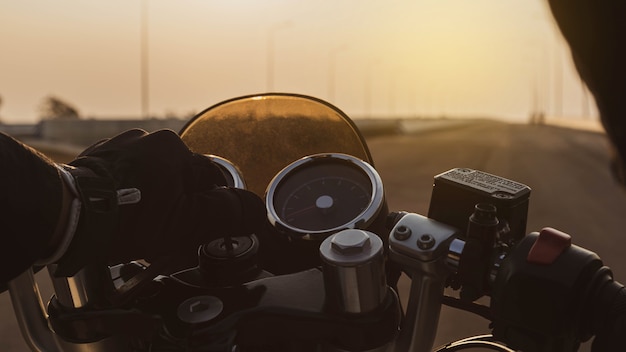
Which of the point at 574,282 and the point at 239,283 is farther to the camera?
the point at 239,283

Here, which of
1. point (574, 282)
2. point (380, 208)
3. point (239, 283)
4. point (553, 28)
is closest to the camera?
point (553, 28)

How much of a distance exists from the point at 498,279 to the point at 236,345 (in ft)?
1.70

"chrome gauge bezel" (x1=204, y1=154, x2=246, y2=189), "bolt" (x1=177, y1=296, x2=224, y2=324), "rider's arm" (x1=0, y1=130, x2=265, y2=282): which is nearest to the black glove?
"rider's arm" (x1=0, y1=130, x2=265, y2=282)

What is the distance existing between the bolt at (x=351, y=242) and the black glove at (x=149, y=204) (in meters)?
0.23

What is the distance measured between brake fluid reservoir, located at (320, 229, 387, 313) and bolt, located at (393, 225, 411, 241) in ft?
0.22

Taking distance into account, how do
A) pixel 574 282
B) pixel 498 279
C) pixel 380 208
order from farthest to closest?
1. pixel 380 208
2. pixel 498 279
3. pixel 574 282

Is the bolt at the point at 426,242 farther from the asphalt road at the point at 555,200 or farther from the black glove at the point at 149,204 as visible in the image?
the asphalt road at the point at 555,200

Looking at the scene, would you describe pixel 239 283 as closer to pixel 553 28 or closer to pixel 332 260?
pixel 332 260

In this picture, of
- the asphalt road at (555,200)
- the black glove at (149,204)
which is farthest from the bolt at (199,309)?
the asphalt road at (555,200)

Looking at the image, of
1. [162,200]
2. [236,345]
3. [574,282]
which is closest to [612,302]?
[574,282]

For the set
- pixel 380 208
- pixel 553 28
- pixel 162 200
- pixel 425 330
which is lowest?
pixel 425 330

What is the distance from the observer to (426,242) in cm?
123

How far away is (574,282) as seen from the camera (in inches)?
39.3

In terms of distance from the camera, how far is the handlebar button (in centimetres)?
104
